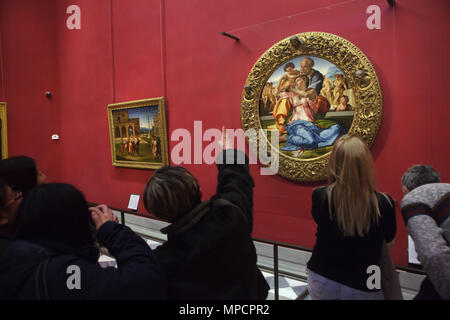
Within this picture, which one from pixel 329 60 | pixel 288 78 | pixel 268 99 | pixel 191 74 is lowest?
pixel 268 99

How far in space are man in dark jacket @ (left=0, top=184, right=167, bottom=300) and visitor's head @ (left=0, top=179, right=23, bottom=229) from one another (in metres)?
0.52

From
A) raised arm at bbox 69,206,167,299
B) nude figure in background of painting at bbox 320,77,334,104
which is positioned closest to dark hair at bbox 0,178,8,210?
raised arm at bbox 69,206,167,299

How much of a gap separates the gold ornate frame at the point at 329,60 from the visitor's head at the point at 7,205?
3230mm

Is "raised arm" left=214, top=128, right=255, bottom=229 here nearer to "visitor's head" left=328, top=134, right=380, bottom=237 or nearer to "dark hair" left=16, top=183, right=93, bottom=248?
"visitor's head" left=328, top=134, right=380, bottom=237

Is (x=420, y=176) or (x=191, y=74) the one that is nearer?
(x=420, y=176)

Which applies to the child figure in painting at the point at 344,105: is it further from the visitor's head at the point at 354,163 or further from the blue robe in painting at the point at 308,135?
the visitor's head at the point at 354,163

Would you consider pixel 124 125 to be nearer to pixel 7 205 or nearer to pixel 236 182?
pixel 7 205

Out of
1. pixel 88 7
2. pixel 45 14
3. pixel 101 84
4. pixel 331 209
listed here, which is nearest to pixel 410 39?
pixel 331 209

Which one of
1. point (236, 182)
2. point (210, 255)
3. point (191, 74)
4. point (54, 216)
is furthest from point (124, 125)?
point (210, 255)

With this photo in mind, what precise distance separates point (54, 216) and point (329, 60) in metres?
3.62

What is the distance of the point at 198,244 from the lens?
4.19 ft

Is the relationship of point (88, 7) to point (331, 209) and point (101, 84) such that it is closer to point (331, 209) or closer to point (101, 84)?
point (101, 84)

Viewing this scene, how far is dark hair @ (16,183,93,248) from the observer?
1.21m

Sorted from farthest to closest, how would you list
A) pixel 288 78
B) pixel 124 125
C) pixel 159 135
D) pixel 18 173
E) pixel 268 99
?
pixel 124 125 < pixel 159 135 < pixel 268 99 < pixel 288 78 < pixel 18 173
